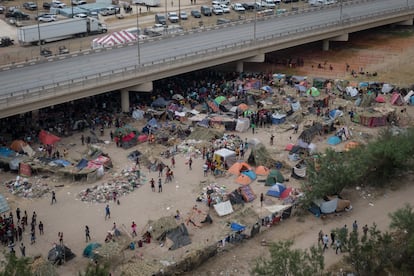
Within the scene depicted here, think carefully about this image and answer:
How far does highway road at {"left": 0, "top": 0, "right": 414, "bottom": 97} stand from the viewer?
5234cm

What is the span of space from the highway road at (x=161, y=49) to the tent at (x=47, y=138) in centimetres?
383

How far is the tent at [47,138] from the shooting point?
47.8 m

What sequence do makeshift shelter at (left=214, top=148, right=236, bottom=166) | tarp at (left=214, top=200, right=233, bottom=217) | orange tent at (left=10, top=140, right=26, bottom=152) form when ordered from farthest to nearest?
orange tent at (left=10, top=140, right=26, bottom=152), makeshift shelter at (left=214, top=148, right=236, bottom=166), tarp at (left=214, top=200, right=233, bottom=217)

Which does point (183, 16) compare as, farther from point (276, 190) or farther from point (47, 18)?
point (276, 190)

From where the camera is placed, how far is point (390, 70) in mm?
67500

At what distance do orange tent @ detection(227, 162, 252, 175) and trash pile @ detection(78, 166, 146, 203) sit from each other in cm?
572

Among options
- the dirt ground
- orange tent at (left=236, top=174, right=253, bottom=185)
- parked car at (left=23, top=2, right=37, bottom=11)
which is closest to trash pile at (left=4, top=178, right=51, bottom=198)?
the dirt ground

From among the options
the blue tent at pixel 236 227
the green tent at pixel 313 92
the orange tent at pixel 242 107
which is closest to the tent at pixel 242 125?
the orange tent at pixel 242 107

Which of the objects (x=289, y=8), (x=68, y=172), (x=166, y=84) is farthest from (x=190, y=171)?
(x=289, y=8)

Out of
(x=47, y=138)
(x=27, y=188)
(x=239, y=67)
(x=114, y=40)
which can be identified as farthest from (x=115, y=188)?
(x=239, y=67)

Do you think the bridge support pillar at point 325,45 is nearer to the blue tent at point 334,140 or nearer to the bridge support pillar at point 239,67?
the bridge support pillar at point 239,67

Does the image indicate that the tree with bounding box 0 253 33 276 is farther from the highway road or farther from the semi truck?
the semi truck

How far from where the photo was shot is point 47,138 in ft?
157

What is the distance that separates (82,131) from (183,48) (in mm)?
16340
